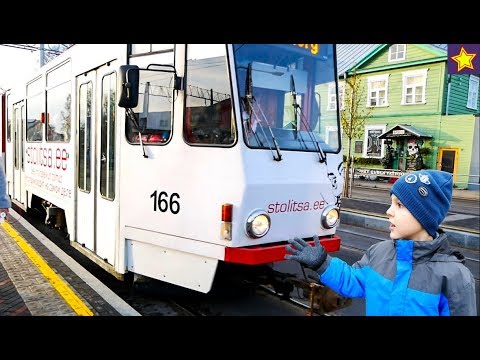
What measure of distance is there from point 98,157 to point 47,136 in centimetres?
255

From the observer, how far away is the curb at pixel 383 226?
7.97 m

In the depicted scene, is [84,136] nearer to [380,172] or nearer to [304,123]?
[304,123]

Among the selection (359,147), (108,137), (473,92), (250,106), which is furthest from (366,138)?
(250,106)

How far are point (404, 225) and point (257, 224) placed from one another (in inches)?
65.7

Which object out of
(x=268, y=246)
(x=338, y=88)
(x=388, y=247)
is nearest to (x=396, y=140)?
(x=338, y=88)

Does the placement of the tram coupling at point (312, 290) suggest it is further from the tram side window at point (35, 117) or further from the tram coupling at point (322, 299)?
the tram side window at point (35, 117)

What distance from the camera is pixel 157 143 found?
390 centimetres

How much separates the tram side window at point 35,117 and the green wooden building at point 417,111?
517 inches

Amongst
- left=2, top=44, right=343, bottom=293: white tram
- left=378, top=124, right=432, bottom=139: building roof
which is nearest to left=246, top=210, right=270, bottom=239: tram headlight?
left=2, top=44, right=343, bottom=293: white tram

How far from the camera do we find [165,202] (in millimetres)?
3803

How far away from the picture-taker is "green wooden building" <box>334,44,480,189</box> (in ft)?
57.8

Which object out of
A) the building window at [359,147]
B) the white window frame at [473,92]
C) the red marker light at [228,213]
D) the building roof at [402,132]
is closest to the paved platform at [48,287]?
the red marker light at [228,213]

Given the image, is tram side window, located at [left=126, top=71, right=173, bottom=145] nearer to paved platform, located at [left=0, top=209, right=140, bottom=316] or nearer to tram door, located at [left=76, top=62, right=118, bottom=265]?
tram door, located at [left=76, top=62, right=118, bottom=265]

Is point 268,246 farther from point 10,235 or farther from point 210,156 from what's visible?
point 10,235
